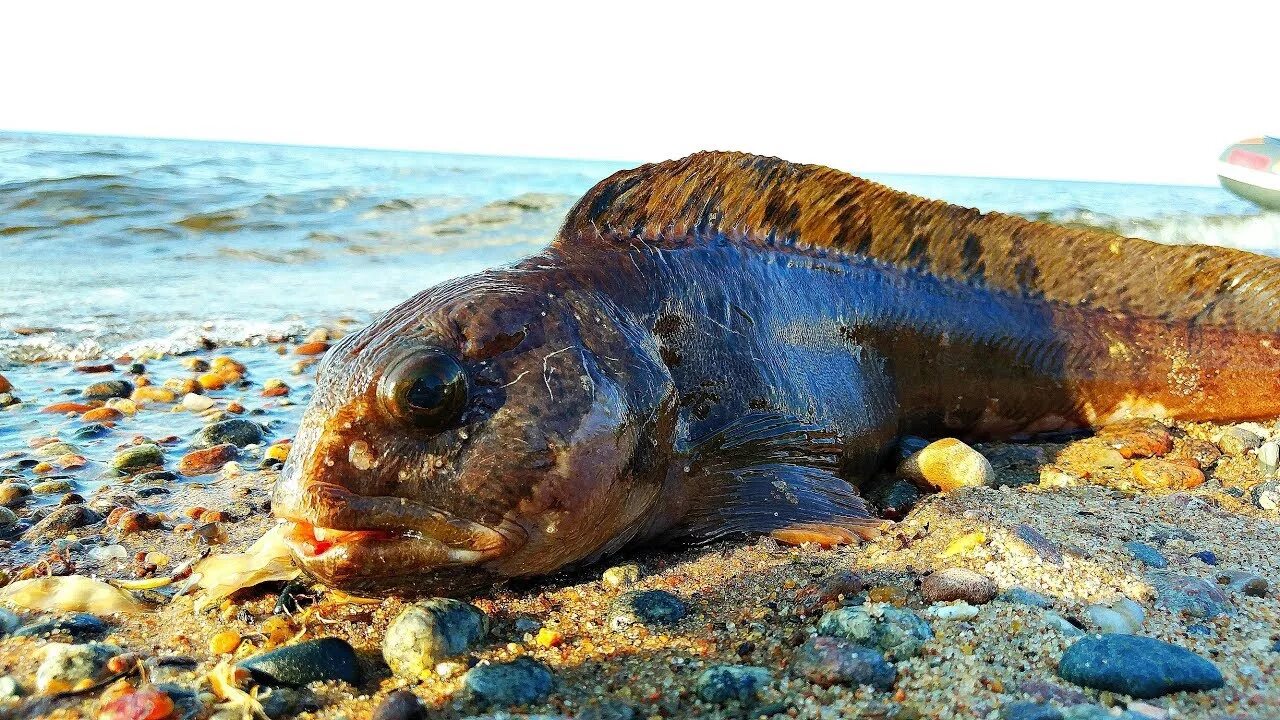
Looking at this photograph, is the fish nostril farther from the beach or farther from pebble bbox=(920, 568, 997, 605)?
pebble bbox=(920, 568, 997, 605)

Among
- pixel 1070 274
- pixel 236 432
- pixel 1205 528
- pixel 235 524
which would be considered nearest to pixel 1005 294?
pixel 1070 274

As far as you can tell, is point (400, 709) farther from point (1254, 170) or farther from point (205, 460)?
point (1254, 170)

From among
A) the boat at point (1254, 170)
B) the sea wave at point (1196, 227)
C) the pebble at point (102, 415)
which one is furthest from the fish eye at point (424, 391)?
the boat at point (1254, 170)

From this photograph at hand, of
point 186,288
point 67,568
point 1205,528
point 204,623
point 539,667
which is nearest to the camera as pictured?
point 539,667

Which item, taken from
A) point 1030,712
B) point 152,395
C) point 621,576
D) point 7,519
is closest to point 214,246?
point 152,395

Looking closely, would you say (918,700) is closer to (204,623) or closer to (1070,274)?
(204,623)

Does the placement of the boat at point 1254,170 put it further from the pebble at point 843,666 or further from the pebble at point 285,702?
the pebble at point 285,702
